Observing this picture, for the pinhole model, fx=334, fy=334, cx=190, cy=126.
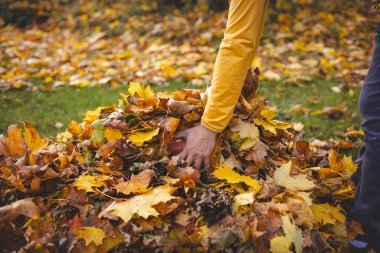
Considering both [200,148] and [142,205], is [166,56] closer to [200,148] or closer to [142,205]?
[200,148]

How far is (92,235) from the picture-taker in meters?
1.35

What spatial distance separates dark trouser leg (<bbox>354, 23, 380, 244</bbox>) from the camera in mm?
1543

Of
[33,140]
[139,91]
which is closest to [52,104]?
[139,91]

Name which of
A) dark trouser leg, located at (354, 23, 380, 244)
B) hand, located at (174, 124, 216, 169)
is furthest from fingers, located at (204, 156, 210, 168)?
dark trouser leg, located at (354, 23, 380, 244)

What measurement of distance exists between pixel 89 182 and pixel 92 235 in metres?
0.28

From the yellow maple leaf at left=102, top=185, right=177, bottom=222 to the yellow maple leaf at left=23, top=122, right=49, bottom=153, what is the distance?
592mm

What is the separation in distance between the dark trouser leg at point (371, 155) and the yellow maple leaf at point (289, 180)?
10.0 inches

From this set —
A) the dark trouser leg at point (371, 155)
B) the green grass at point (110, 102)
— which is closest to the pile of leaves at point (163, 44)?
the green grass at point (110, 102)

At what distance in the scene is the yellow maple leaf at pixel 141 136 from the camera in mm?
1749

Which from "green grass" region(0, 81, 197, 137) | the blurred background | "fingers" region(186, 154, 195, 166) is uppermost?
"fingers" region(186, 154, 195, 166)

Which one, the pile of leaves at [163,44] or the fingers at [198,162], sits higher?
the fingers at [198,162]

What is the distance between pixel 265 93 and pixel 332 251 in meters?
2.78

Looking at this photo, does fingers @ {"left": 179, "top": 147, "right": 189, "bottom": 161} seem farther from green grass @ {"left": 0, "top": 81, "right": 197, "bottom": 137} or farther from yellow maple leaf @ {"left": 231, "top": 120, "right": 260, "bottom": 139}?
green grass @ {"left": 0, "top": 81, "right": 197, "bottom": 137}

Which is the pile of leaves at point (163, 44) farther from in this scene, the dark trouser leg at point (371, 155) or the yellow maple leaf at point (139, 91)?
the dark trouser leg at point (371, 155)
